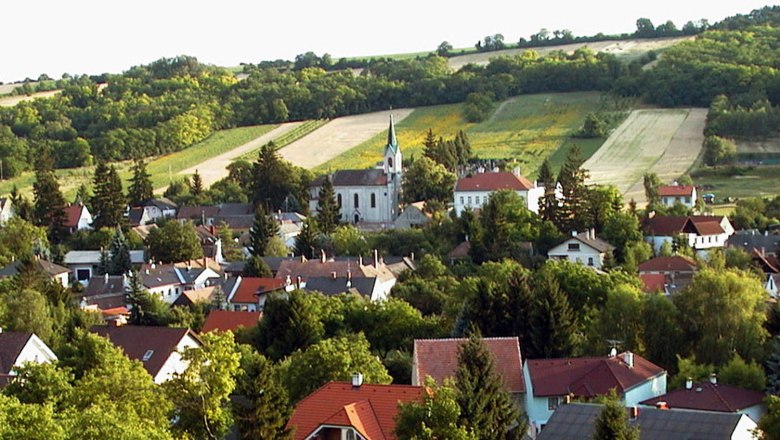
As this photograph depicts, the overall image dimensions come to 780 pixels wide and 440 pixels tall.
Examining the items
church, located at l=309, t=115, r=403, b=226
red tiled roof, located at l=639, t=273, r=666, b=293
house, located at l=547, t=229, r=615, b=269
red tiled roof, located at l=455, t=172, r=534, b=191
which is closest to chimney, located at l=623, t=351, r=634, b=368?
red tiled roof, located at l=639, t=273, r=666, b=293

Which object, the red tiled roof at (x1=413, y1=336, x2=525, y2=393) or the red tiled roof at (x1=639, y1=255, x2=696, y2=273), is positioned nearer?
the red tiled roof at (x1=413, y1=336, x2=525, y2=393)

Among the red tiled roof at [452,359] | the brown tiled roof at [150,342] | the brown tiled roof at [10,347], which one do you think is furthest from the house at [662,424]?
the brown tiled roof at [10,347]

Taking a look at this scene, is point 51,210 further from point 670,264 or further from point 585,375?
point 585,375

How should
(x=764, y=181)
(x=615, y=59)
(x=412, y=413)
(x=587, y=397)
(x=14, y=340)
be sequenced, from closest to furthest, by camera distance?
(x=412, y=413), (x=587, y=397), (x=14, y=340), (x=764, y=181), (x=615, y=59)

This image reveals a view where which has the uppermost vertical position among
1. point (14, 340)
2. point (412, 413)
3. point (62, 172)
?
point (412, 413)

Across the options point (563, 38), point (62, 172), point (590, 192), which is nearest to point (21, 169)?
point (62, 172)

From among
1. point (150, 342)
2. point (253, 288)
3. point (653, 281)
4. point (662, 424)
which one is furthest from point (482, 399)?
point (253, 288)

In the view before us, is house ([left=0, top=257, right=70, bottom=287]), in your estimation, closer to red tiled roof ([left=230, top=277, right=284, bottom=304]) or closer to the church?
red tiled roof ([left=230, top=277, right=284, bottom=304])

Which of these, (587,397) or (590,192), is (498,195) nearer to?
(590,192)
